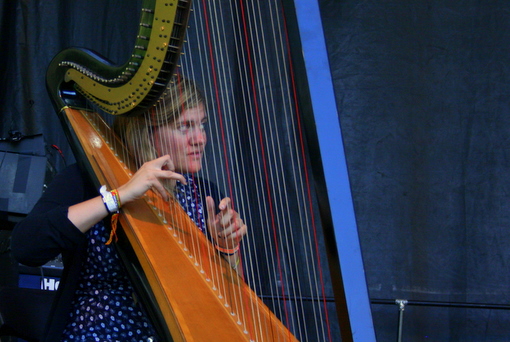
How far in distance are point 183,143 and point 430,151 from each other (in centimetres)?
105

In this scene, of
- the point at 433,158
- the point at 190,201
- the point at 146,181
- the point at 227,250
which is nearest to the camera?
the point at 146,181

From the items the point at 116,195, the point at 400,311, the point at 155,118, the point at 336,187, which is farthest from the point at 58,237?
the point at 400,311

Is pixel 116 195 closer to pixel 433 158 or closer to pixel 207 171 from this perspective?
pixel 207 171

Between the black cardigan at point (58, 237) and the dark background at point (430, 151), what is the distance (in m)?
1.00

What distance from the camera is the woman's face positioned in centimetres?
130

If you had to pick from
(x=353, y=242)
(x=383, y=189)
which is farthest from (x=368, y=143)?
(x=353, y=242)

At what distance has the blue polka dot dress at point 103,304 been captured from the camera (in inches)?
47.4

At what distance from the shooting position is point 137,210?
1192 millimetres

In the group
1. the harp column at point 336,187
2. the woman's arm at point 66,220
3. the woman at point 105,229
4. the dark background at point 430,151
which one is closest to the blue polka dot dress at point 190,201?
the woman at point 105,229

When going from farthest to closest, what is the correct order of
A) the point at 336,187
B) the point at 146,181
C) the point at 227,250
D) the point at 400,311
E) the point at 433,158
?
the point at 433,158
the point at 400,311
the point at 227,250
the point at 146,181
the point at 336,187

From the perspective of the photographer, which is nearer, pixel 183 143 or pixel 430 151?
pixel 183 143

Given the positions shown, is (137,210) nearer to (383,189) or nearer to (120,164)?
(120,164)

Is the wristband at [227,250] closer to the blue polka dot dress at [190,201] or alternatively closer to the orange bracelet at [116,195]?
the blue polka dot dress at [190,201]

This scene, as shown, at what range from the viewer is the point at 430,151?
2.02 m
